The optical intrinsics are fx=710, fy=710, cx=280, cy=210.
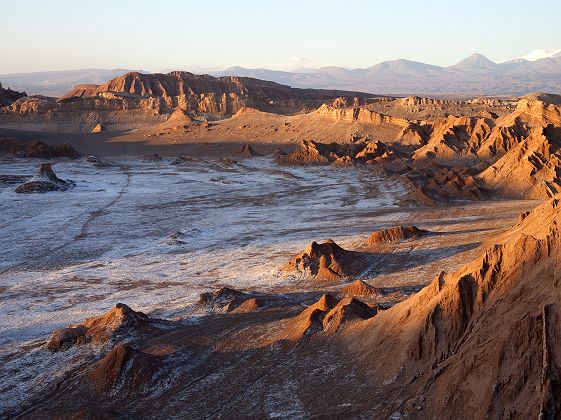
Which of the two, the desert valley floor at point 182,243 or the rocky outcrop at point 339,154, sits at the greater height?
the rocky outcrop at point 339,154

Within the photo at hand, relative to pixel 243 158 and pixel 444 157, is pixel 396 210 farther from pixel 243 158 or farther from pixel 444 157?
pixel 243 158

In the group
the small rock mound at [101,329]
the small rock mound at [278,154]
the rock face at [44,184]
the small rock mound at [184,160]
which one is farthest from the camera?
the small rock mound at [184,160]

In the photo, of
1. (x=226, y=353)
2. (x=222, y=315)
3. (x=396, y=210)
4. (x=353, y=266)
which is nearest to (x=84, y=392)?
(x=226, y=353)

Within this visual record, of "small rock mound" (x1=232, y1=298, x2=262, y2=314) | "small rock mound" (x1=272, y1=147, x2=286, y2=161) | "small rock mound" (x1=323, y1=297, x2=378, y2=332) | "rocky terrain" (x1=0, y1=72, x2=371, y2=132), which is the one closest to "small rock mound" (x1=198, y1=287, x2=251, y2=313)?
"small rock mound" (x1=232, y1=298, x2=262, y2=314)

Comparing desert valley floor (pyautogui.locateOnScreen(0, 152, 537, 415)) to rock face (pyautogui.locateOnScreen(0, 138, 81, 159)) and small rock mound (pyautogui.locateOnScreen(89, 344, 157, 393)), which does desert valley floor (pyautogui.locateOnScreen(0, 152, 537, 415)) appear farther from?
rock face (pyautogui.locateOnScreen(0, 138, 81, 159))

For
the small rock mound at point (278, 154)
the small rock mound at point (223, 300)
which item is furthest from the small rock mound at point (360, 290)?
the small rock mound at point (278, 154)

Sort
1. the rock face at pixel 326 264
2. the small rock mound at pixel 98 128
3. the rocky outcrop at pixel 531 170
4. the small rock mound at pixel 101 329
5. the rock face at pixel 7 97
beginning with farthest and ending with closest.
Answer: the rock face at pixel 7 97, the small rock mound at pixel 98 128, the rocky outcrop at pixel 531 170, the rock face at pixel 326 264, the small rock mound at pixel 101 329

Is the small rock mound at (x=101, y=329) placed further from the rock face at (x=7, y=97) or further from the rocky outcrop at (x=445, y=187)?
the rock face at (x=7, y=97)

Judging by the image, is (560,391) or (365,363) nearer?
(560,391)
